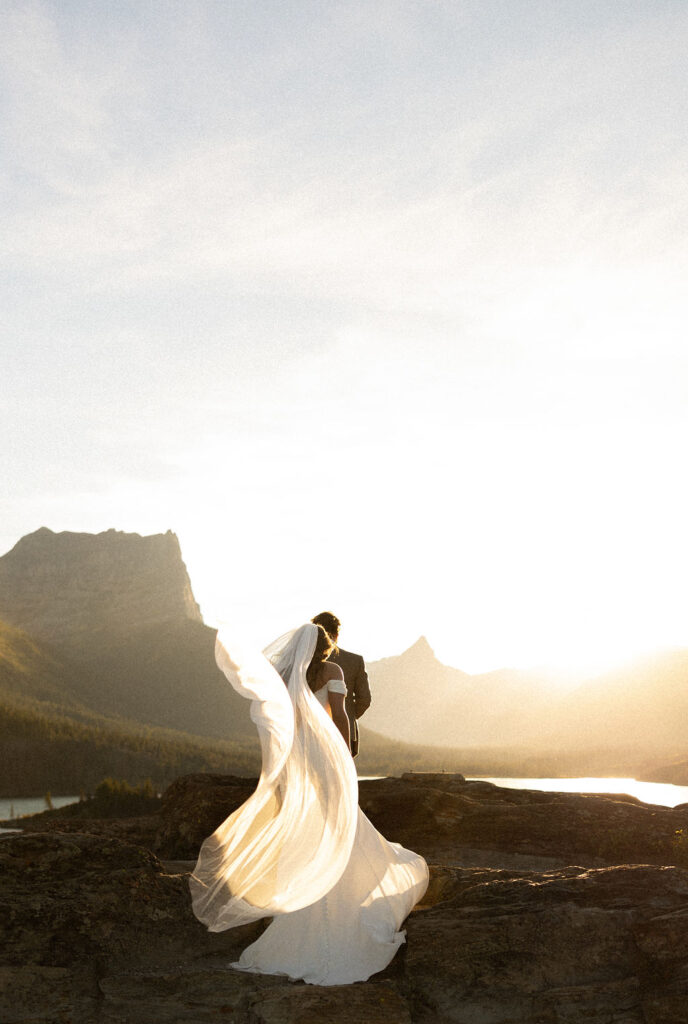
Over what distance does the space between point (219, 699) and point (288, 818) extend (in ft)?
643

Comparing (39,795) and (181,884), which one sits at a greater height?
(181,884)

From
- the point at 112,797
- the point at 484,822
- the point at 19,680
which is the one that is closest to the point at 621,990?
the point at 484,822

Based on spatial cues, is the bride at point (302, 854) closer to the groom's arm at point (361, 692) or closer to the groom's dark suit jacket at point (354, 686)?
the groom's dark suit jacket at point (354, 686)

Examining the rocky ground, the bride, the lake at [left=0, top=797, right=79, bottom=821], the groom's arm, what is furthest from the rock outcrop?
the lake at [left=0, top=797, right=79, bottom=821]

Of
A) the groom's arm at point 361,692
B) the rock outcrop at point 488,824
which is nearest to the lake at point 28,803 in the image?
the rock outcrop at point 488,824

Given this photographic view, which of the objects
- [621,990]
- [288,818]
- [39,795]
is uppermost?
[288,818]

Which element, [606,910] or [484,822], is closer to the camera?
[606,910]

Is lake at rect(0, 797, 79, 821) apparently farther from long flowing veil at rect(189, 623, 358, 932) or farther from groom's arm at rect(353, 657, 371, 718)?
long flowing veil at rect(189, 623, 358, 932)

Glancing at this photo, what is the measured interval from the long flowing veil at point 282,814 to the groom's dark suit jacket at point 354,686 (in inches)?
51.6

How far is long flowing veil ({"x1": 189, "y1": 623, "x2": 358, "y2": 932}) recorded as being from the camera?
7.75m

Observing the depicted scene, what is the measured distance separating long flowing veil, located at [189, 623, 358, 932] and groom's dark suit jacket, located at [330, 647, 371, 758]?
1311 millimetres

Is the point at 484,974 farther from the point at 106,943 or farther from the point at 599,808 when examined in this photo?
the point at 599,808

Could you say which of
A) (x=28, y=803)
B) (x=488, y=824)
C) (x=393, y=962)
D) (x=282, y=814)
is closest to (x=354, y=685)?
(x=282, y=814)

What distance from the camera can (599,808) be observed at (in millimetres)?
14734
